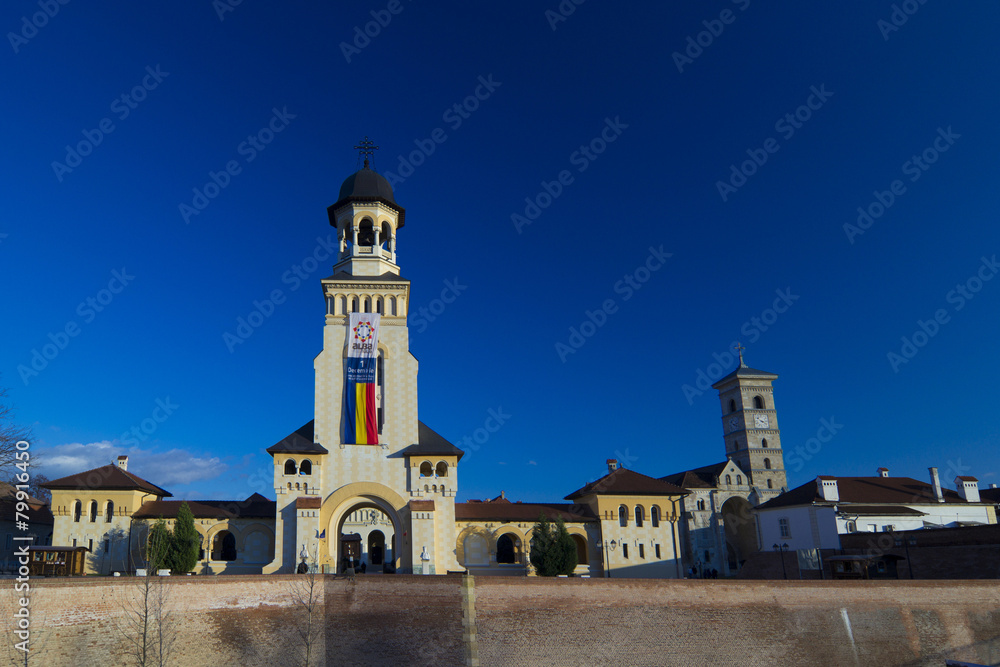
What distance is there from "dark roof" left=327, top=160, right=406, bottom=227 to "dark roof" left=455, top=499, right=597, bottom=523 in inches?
829

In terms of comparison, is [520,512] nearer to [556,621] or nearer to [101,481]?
[556,621]

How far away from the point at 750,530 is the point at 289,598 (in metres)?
52.5

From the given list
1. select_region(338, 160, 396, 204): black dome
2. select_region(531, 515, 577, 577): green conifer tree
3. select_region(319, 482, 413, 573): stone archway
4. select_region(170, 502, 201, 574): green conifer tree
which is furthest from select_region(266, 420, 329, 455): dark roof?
select_region(338, 160, 396, 204): black dome

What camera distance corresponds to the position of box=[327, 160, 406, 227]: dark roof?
1860 inches

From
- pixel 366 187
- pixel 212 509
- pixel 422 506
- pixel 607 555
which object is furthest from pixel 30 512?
pixel 607 555

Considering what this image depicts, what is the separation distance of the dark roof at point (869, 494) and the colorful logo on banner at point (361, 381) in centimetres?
3441

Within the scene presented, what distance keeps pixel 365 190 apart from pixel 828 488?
41.5 meters

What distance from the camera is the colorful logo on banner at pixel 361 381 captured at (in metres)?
41.8

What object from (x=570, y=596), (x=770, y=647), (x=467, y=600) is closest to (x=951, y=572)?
(x=770, y=647)

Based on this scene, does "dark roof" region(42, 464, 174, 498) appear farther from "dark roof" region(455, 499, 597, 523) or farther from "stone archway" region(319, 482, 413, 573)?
"dark roof" region(455, 499, 597, 523)

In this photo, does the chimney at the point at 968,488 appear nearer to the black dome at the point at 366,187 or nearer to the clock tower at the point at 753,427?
the clock tower at the point at 753,427

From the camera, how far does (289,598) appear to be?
30516 mm

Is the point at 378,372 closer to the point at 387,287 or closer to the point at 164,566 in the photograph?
the point at 387,287

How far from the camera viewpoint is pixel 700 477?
72.1 m
